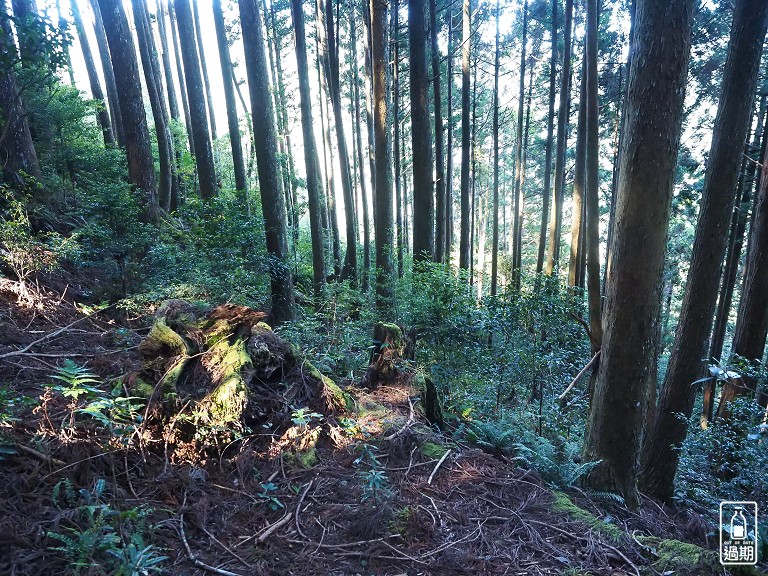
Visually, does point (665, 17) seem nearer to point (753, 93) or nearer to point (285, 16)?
point (753, 93)

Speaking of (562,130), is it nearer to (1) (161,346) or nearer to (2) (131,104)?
(2) (131,104)

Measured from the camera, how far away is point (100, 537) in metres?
1.83

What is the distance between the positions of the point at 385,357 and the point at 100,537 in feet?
10.9

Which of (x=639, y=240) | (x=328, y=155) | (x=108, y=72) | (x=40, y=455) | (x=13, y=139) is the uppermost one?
(x=108, y=72)

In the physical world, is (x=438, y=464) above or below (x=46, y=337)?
below

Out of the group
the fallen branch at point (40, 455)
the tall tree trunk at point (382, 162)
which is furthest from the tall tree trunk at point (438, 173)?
the fallen branch at point (40, 455)

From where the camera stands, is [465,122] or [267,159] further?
[465,122]

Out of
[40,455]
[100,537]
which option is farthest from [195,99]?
[100,537]

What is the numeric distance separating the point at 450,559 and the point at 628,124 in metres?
3.74

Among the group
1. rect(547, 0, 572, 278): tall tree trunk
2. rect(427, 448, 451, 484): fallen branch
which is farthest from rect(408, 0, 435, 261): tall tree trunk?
rect(427, 448, 451, 484): fallen branch

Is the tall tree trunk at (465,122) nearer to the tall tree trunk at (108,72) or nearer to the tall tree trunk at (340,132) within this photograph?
the tall tree trunk at (340,132)

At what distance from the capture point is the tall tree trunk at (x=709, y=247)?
4934mm

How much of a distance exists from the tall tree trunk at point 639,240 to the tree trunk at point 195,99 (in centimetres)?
881

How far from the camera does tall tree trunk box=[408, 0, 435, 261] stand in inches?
357
